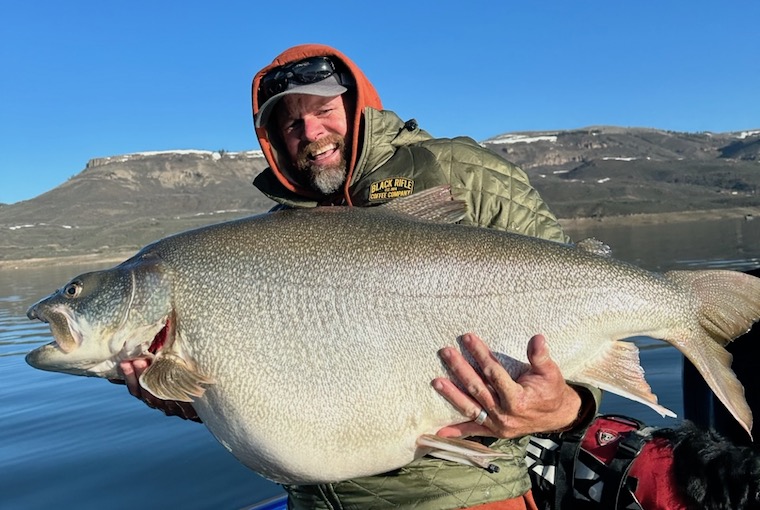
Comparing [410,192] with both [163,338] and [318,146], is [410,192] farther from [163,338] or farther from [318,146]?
[163,338]

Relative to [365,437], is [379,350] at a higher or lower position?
higher

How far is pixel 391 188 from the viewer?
10.4 feet

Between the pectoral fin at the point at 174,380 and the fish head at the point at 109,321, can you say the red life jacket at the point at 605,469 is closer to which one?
the pectoral fin at the point at 174,380

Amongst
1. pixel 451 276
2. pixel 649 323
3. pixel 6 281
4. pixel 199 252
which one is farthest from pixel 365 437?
pixel 6 281

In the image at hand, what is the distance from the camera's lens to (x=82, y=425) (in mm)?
9164

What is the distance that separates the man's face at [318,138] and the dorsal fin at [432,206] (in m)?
0.58

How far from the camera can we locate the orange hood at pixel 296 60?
3510mm

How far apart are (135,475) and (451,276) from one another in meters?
5.92

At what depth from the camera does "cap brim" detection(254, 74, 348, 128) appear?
134 inches

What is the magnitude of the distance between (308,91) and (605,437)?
248cm

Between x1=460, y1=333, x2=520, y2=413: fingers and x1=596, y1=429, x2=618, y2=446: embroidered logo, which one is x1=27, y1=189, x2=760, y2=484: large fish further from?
x1=596, y1=429, x2=618, y2=446: embroidered logo

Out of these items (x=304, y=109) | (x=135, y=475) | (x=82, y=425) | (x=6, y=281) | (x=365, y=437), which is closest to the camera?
(x=365, y=437)

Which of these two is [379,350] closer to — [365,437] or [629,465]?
A: [365,437]

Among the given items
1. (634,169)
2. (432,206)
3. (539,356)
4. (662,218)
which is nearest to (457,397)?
(539,356)
